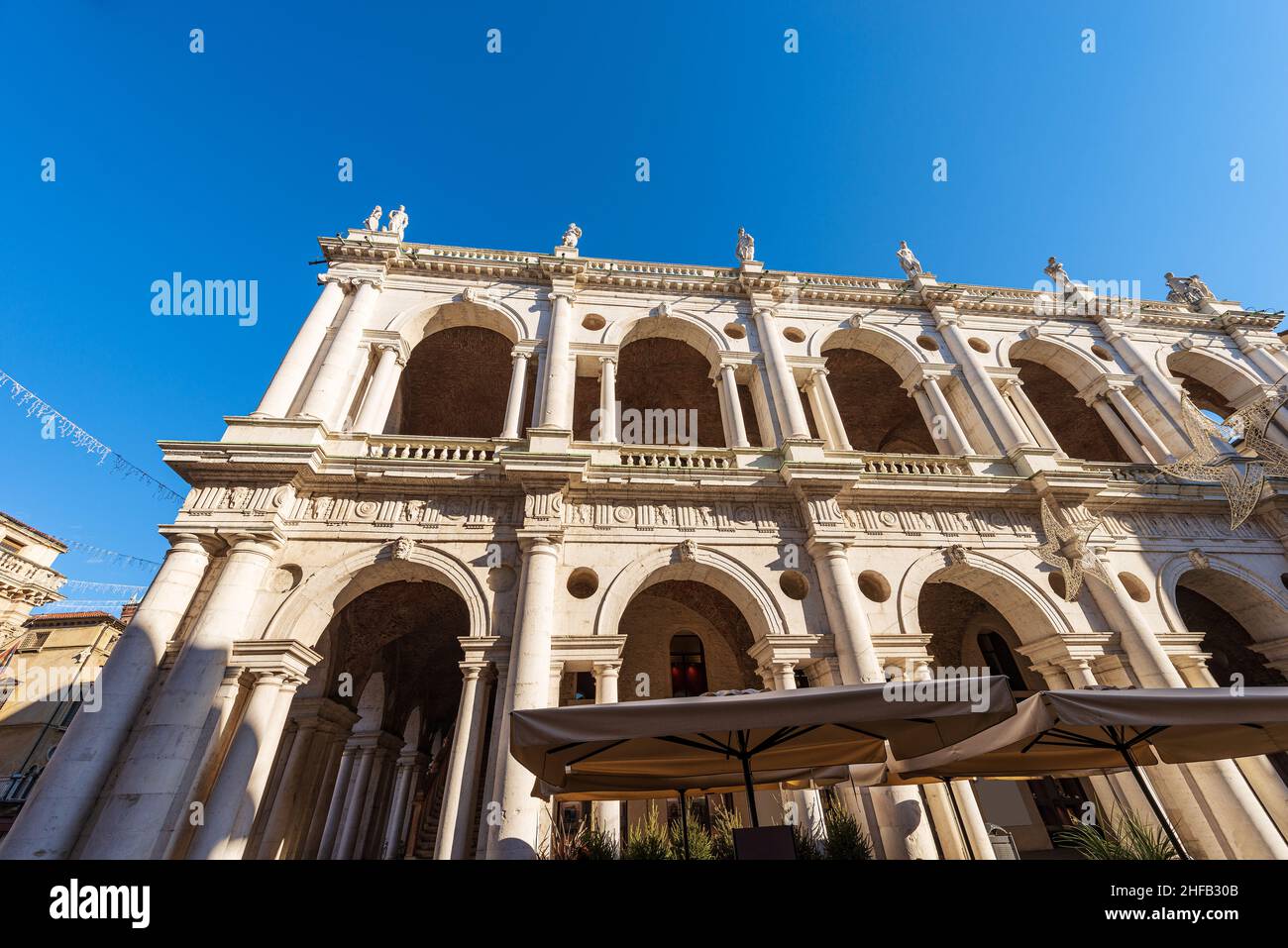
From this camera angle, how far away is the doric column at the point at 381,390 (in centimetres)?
1227

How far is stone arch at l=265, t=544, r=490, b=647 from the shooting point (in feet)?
30.8

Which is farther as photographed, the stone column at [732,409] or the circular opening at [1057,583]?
the stone column at [732,409]

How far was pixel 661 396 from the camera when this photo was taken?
61.2 ft

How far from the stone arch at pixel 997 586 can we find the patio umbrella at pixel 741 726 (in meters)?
5.14

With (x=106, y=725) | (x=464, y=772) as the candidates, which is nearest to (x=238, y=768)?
(x=106, y=725)

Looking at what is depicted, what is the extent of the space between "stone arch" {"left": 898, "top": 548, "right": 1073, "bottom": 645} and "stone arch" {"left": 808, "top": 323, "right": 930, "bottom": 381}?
645 centimetres

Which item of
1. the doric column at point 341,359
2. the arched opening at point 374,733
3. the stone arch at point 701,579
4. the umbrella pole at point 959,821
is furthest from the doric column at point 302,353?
the umbrella pole at point 959,821

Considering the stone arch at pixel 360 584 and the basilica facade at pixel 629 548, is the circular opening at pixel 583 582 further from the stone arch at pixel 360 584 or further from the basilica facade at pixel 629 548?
the stone arch at pixel 360 584

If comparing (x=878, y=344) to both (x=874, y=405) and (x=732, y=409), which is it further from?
(x=732, y=409)

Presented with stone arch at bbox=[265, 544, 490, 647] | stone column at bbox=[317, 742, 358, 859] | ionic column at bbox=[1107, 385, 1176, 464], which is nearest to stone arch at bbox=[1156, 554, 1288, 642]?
ionic column at bbox=[1107, 385, 1176, 464]

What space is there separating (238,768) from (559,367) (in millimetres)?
9744
